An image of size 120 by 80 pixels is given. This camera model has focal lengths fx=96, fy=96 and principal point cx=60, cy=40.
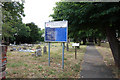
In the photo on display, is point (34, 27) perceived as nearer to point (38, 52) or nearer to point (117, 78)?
point (38, 52)

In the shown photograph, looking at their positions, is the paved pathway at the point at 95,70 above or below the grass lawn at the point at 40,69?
below

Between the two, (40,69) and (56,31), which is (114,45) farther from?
(40,69)

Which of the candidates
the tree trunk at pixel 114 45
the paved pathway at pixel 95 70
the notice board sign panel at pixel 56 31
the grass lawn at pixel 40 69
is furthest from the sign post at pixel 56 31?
the tree trunk at pixel 114 45

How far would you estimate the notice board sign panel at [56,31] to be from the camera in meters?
5.85

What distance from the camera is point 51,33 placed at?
6.28 metres

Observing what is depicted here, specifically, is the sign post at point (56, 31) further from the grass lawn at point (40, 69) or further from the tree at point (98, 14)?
the grass lawn at point (40, 69)

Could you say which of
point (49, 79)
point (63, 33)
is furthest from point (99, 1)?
point (49, 79)

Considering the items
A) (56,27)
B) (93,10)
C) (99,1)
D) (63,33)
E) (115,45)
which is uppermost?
(99,1)

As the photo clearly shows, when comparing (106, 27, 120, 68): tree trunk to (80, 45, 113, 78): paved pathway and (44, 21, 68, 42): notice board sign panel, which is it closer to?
(80, 45, 113, 78): paved pathway

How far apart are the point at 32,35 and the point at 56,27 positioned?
3843 cm

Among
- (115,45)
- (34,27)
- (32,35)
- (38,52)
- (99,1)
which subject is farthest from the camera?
(34,27)

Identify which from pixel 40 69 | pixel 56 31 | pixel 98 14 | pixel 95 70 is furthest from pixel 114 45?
pixel 40 69

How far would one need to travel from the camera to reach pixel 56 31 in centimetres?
609

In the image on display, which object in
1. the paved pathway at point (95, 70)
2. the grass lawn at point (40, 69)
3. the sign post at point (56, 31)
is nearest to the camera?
the grass lawn at point (40, 69)
